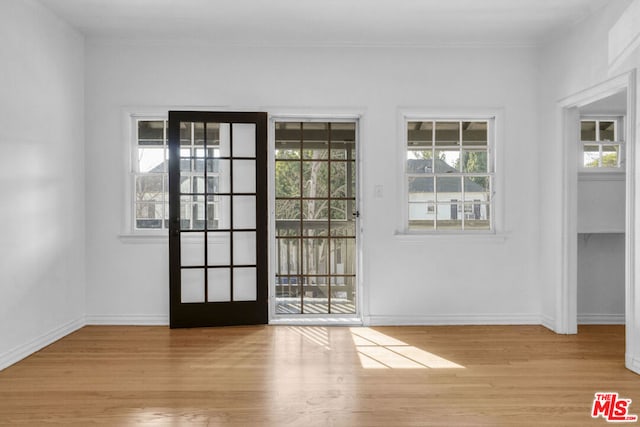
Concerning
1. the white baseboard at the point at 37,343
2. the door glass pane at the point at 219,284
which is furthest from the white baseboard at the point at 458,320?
the white baseboard at the point at 37,343

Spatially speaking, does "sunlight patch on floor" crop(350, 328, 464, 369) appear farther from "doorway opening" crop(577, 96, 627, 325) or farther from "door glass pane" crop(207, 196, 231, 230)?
"doorway opening" crop(577, 96, 627, 325)

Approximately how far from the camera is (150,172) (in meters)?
4.79

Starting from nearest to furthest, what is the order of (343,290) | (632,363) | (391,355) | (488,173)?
1. (632,363)
2. (391,355)
3. (488,173)
4. (343,290)

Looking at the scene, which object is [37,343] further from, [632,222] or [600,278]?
Answer: [600,278]

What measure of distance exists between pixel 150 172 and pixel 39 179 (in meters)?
1.06

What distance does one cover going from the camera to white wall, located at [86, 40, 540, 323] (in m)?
4.68

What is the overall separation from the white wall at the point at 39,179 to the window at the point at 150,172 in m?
0.52

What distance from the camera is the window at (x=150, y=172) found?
480 centimetres

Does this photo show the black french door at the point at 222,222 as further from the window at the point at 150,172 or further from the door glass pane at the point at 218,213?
the window at the point at 150,172

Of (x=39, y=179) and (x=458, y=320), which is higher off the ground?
(x=39, y=179)

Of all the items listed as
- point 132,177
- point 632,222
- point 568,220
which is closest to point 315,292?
point 132,177

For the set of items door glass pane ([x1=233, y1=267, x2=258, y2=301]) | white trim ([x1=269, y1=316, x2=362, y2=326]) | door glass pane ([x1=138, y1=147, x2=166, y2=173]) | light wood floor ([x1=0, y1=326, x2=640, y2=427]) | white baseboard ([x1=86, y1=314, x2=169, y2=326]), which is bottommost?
light wood floor ([x1=0, y1=326, x2=640, y2=427])

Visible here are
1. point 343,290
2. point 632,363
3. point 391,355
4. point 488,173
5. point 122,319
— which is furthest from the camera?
point 343,290

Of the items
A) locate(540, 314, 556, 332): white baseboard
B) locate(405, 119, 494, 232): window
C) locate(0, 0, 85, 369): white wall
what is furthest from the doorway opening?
locate(0, 0, 85, 369): white wall
